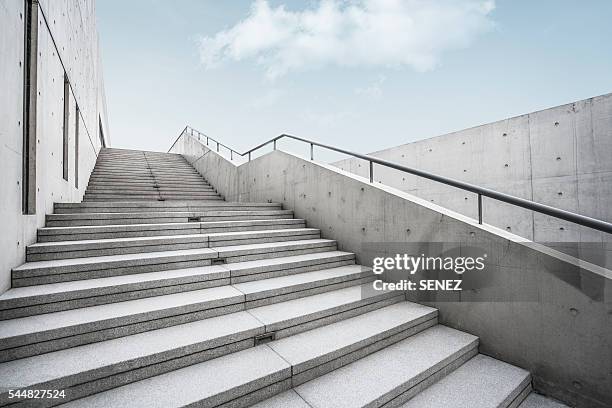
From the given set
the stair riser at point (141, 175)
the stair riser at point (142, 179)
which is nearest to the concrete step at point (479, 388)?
the stair riser at point (142, 179)

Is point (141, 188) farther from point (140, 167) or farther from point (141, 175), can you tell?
point (140, 167)

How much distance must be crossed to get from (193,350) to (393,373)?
1.56 m

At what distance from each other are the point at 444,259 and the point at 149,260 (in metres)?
3.21

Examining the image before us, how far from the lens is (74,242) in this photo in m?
3.14

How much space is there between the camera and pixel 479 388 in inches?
90.4

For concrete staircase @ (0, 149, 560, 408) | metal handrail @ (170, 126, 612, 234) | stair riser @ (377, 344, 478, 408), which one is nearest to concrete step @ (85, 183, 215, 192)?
concrete staircase @ (0, 149, 560, 408)

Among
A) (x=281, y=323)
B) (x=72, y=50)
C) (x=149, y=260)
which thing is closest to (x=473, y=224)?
(x=281, y=323)

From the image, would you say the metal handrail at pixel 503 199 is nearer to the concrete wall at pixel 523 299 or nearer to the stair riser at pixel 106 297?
the concrete wall at pixel 523 299

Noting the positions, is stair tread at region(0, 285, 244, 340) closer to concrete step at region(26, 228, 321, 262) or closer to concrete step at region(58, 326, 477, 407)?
concrete step at region(58, 326, 477, 407)

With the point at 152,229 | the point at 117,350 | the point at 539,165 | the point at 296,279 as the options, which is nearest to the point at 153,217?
the point at 152,229

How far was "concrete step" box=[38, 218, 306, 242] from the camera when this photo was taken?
3.20 meters

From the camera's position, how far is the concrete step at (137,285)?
2.22 meters

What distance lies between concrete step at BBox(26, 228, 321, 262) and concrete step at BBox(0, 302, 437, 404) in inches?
52.7

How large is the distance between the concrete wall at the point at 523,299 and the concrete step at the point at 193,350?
0.69 m
